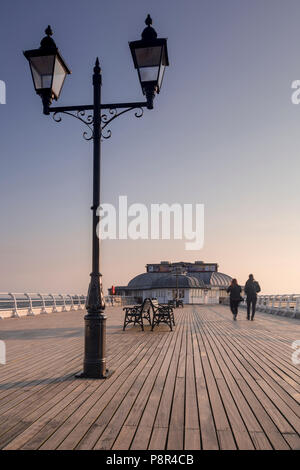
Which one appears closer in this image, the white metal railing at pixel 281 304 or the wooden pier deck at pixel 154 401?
the wooden pier deck at pixel 154 401

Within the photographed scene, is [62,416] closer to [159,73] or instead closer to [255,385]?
[255,385]

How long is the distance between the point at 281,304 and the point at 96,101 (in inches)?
751

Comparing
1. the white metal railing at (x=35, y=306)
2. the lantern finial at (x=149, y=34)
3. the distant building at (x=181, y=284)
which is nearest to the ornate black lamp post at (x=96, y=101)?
the lantern finial at (x=149, y=34)

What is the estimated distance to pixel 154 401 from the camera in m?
3.99

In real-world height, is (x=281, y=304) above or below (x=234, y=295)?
below

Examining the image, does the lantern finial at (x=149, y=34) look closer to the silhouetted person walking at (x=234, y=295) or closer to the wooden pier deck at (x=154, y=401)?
the wooden pier deck at (x=154, y=401)


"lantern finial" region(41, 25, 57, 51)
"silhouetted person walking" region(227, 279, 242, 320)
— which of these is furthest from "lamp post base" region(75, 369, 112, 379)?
"silhouetted person walking" region(227, 279, 242, 320)

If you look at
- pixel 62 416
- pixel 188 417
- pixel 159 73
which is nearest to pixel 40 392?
pixel 62 416

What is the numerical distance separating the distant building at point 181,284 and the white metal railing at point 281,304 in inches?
479

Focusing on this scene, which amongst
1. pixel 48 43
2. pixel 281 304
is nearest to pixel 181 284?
pixel 281 304

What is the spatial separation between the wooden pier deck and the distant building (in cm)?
3071

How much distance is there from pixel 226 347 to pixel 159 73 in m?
5.63

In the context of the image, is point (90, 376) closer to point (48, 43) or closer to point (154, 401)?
point (154, 401)

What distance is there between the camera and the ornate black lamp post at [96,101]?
520 centimetres
